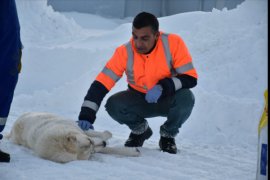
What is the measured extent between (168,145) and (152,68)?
2.02 ft

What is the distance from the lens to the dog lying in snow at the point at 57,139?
9.21ft

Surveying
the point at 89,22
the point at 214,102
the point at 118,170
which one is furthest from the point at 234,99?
the point at 89,22

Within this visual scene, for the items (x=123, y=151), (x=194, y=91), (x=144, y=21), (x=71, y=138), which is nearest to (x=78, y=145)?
(x=71, y=138)

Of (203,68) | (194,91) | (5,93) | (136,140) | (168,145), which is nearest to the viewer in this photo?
(5,93)

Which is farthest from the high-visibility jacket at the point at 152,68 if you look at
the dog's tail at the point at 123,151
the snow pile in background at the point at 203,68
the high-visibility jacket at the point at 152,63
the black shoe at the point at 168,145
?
the snow pile in background at the point at 203,68

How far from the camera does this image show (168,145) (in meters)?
3.39

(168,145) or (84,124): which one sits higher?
(84,124)

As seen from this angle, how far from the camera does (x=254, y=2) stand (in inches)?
273

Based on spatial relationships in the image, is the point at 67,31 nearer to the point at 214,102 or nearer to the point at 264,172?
the point at 214,102

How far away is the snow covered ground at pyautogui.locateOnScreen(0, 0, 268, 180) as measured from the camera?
2721 mm

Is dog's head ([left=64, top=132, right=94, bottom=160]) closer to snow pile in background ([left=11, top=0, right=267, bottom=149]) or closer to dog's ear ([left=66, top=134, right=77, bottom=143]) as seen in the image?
dog's ear ([left=66, top=134, right=77, bottom=143])

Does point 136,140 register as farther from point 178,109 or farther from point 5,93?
point 5,93

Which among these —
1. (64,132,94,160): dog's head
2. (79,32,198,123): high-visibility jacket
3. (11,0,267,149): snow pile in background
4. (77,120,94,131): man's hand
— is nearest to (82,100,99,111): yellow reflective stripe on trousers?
(79,32,198,123): high-visibility jacket

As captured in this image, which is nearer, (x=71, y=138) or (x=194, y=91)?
(x=71, y=138)
